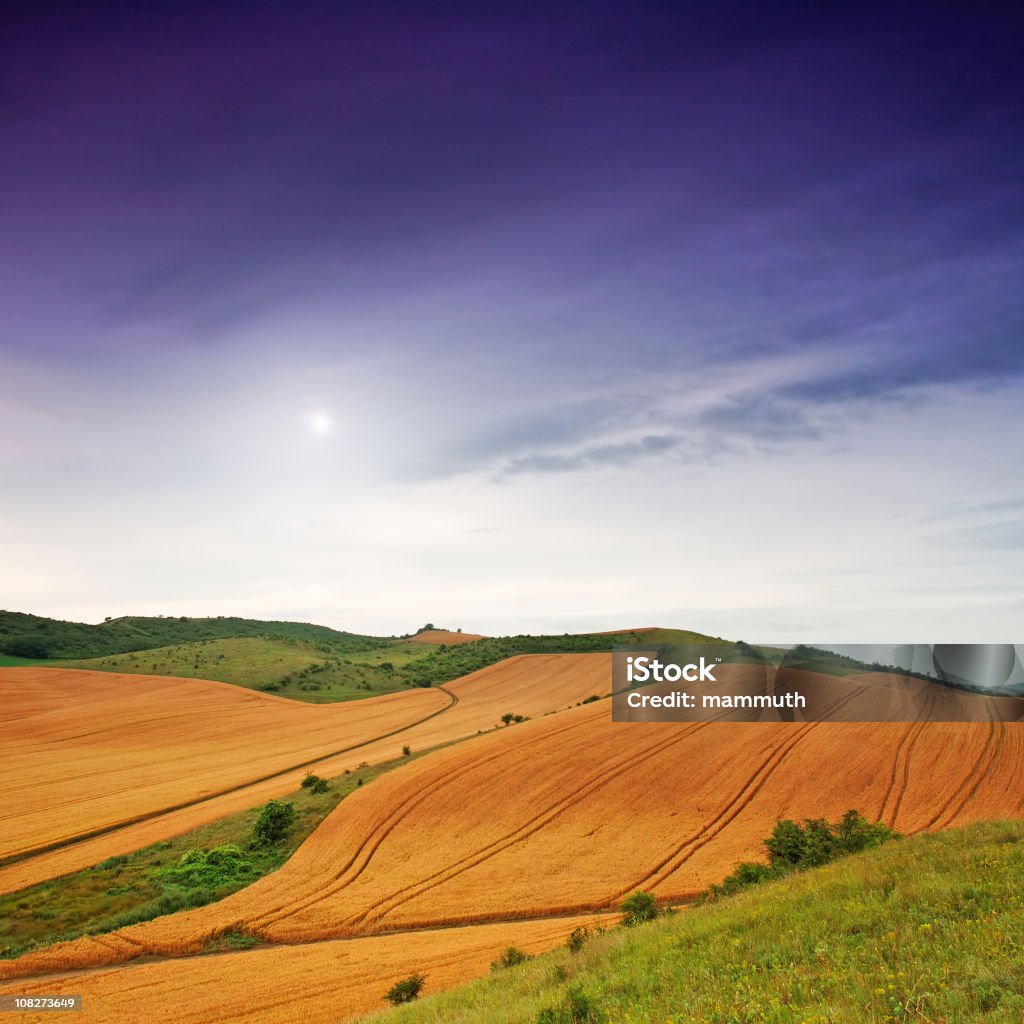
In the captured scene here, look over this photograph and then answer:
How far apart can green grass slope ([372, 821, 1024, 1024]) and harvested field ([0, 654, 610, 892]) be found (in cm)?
3446

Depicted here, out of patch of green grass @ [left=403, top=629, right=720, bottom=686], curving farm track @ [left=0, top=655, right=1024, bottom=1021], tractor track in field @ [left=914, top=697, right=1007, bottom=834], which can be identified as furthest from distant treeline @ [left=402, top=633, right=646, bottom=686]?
tractor track in field @ [left=914, top=697, right=1007, bottom=834]

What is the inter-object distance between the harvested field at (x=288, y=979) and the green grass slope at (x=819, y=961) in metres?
5.61

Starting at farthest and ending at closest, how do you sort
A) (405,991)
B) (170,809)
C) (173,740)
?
1. (173,740)
2. (170,809)
3. (405,991)

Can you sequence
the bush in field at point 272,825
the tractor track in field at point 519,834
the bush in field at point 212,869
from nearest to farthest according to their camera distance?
the tractor track in field at point 519,834 → the bush in field at point 212,869 → the bush in field at point 272,825

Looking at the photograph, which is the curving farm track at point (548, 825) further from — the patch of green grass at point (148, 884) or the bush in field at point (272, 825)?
the bush in field at point (272, 825)

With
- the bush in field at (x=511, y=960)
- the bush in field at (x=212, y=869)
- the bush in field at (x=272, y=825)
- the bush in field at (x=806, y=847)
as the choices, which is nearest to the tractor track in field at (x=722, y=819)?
the bush in field at (x=806, y=847)

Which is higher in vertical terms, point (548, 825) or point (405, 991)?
point (405, 991)

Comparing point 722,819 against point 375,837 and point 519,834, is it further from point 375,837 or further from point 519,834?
point 375,837

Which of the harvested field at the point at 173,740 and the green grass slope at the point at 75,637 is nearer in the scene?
the harvested field at the point at 173,740

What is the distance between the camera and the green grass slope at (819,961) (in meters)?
7.88

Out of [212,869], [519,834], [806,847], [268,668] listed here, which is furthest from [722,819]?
[268,668]

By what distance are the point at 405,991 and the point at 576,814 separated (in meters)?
24.0

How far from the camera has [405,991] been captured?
17.8 meters

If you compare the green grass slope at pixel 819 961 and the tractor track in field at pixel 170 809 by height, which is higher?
the green grass slope at pixel 819 961
